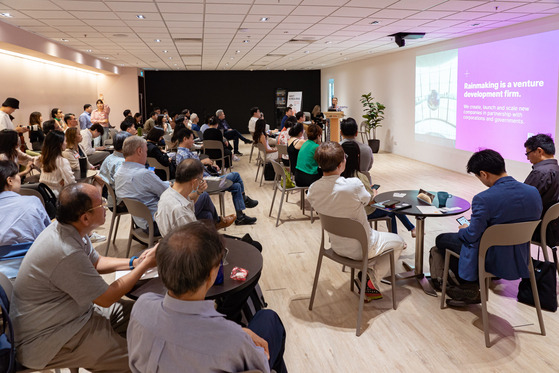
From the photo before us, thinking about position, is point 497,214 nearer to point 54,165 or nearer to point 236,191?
point 236,191

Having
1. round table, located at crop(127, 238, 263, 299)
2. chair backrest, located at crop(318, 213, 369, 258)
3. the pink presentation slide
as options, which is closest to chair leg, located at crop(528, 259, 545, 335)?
chair backrest, located at crop(318, 213, 369, 258)

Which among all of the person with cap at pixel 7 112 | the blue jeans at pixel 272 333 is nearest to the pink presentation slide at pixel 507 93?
the blue jeans at pixel 272 333

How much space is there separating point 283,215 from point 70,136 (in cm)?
305

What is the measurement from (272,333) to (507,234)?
174 centimetres

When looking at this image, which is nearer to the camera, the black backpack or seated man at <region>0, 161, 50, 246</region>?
the black backpack

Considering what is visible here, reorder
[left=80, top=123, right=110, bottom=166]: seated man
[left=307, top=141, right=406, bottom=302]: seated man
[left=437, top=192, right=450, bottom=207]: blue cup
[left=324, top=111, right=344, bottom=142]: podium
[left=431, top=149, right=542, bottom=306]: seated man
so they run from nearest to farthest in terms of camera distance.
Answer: [left=431, top=149, right=542, bottom=306]: seated man → [left=307, top=141, right=406, bottom=302]: seated man → [left=437, top=192, right=450, bottom=207]: blue cup → [left=80, top=123, right=110, bottom=166]: seated man → [left=324, top=111, right=344, bottom=142]: podium

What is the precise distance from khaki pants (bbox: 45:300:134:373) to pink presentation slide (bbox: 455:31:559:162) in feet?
24.5

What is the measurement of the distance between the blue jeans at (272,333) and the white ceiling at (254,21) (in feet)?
15.6

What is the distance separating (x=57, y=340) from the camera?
1.95 m

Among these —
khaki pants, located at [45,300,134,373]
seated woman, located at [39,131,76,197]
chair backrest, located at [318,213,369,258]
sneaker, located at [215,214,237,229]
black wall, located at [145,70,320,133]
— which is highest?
black wall, located at [145,70,320,133]

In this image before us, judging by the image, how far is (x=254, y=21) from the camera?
7.21 meters

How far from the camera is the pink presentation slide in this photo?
7160 mm

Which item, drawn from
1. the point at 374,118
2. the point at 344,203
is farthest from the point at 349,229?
the point at 374,118

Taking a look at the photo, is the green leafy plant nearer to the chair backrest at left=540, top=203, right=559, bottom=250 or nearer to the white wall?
the white wall
